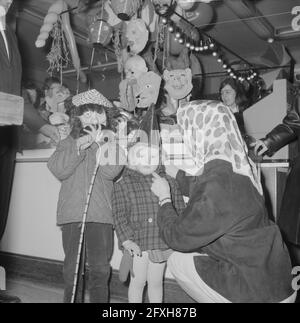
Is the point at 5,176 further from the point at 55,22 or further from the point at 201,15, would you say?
the point at 201,15

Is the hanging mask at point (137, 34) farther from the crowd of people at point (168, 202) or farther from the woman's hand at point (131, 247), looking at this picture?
the woman's hand at point (131, 247)

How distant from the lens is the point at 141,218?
40.7 inches

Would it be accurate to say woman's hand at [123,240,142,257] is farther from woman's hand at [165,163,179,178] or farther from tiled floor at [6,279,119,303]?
tiled floor at [6,279,119,303]

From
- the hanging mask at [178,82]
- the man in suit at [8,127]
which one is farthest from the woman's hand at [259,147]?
the man in suit at [8,127]

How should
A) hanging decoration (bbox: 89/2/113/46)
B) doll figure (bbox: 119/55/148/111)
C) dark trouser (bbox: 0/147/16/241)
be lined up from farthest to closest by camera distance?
hanging decoration (bbox: 89/2/113/46) < doll figure (bbox: 119/55/148/111) < dark trouser (bbox: 0/147/16/241)

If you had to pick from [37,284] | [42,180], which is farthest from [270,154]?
[37,284]

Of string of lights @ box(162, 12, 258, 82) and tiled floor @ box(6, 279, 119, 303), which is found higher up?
string of lights @ box(162, 12, 258, 82)

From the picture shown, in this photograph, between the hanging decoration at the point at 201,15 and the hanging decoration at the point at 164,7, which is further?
the hanging decoration at the point at 201,15

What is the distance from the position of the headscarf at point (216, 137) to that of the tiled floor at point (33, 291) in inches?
26.6

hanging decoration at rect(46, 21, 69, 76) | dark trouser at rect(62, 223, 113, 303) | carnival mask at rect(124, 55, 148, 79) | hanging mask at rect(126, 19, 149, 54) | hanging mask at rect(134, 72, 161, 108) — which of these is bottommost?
dark trouser at rect(62, 223, 113, 303)

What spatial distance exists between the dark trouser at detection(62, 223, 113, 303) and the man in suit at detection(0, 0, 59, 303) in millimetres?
198

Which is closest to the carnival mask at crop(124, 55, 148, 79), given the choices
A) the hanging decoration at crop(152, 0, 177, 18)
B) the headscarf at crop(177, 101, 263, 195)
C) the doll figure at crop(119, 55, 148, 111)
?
the doll figure at crop(119, 55, 148, 111)

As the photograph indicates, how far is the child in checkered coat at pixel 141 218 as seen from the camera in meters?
1.02

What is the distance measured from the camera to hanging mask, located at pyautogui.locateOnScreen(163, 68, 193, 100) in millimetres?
1376
